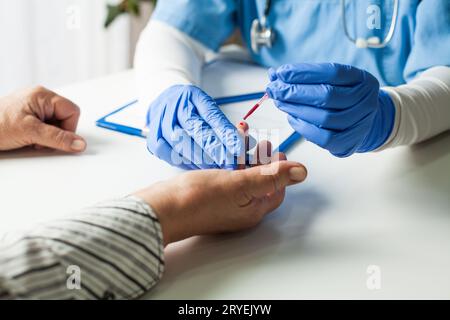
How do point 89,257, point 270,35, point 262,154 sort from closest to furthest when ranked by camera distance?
point 89,257 → point 262,154 → point 270,35

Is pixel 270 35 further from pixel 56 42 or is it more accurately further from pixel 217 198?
pixel 56 42

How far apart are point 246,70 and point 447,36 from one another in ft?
1.34

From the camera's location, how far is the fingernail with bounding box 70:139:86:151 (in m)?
0.82

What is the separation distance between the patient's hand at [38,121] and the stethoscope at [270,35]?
416 millimetres

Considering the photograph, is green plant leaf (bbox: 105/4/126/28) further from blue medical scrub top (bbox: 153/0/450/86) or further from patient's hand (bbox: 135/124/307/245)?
patient's hand (bbox: 135/124/307/245)

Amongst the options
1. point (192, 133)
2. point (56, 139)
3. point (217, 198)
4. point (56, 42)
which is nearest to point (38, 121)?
point (56, 139)

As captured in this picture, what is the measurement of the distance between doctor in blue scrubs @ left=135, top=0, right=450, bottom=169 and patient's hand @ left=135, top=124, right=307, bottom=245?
61mm

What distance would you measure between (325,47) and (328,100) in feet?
1.36

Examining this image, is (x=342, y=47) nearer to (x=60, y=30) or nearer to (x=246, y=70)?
(x=246, y=70)

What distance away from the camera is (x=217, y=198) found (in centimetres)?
63

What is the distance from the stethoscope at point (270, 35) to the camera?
0.94m

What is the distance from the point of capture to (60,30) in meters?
1.65

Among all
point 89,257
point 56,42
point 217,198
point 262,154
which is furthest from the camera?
point 56,42

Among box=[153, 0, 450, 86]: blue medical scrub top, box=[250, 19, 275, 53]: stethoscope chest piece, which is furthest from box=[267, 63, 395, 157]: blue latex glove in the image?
box=[250, 19, 275, 53]: stethoscope chest piece
